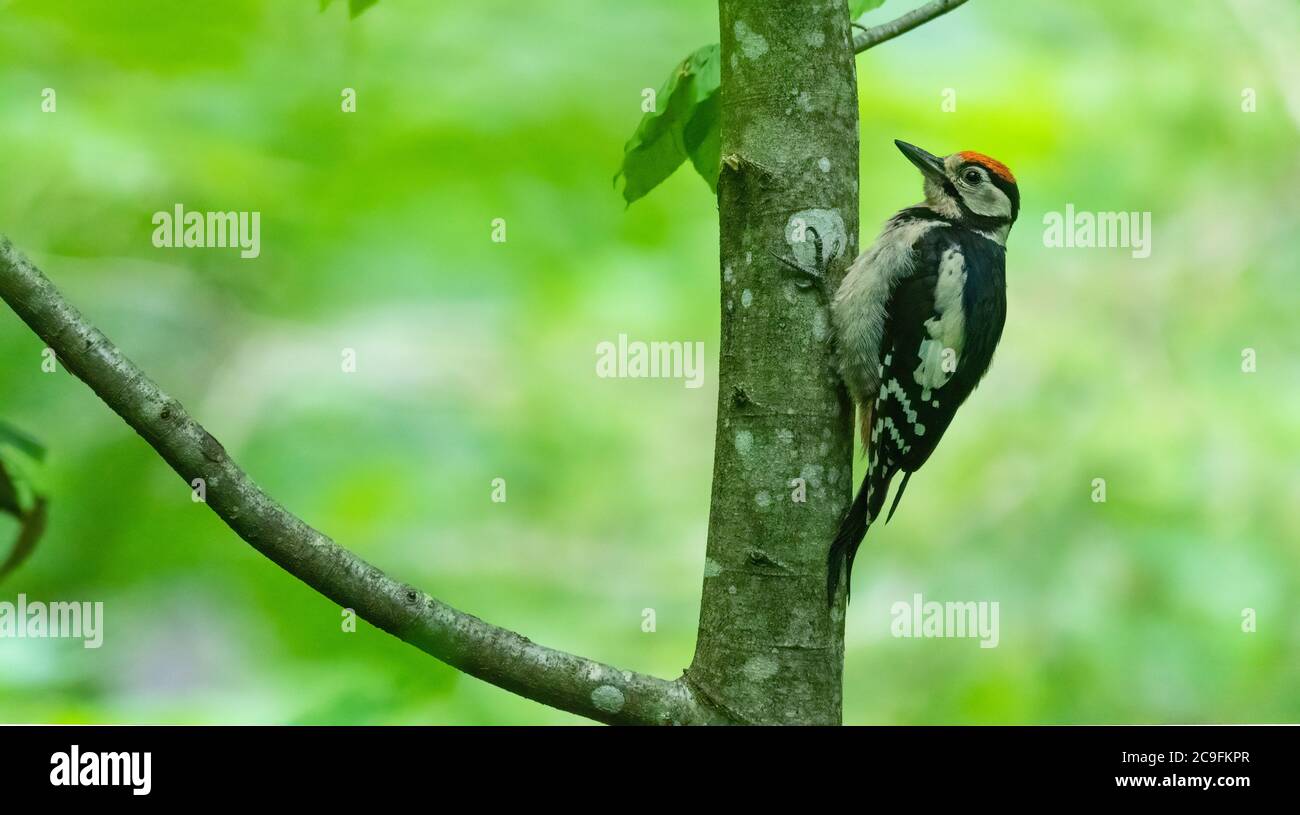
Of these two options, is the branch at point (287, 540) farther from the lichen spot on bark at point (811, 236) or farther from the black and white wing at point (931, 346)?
the black and white wing at point (931, 346)

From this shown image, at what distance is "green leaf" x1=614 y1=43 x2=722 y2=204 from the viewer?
2.04 m

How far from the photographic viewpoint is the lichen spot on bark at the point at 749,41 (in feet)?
5.91

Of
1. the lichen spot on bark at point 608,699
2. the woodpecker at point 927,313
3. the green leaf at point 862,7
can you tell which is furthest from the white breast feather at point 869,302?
the lichen spot on bark at point 608,699

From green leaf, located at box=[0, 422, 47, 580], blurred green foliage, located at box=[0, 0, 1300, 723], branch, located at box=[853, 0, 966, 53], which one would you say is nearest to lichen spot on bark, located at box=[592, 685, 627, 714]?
green leaf, located at box=[0, 422, 47, 580]

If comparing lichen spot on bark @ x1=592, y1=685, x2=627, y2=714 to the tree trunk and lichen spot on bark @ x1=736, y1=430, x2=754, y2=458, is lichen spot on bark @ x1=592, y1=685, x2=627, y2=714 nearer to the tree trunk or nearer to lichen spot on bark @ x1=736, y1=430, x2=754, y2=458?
the tree trunk

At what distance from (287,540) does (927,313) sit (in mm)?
1638

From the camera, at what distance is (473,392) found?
16.6ft

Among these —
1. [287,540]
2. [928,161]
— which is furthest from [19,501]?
[928,161]

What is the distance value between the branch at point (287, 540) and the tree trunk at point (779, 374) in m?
0.24

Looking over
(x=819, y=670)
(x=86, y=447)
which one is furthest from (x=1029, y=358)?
(x=86, y=447)

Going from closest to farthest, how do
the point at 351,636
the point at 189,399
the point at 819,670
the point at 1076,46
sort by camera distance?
the point at 819,670
the point at 351,636
the point at 189,399
the point at 1076,46

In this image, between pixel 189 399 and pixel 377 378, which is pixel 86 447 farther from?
pixel 377 378

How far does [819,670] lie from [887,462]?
35.0 inches

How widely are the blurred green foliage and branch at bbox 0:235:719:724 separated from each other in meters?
2.75
